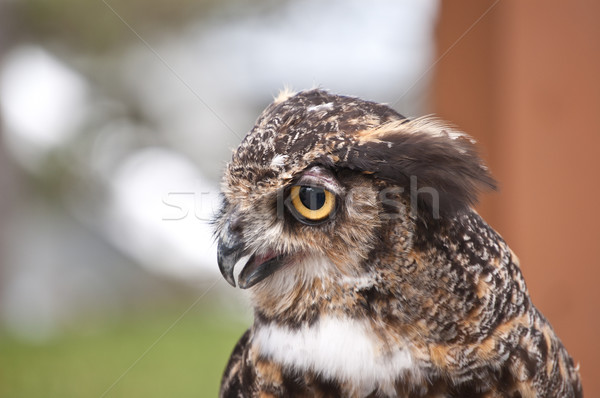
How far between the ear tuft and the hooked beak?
0.27m

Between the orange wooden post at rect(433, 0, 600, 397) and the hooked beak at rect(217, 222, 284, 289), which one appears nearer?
the hooked beak at rect(217, 222, 284, 289)

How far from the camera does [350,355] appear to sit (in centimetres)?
104

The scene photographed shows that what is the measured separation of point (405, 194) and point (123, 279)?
4477 millimetres

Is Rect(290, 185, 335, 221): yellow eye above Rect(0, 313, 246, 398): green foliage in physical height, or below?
above

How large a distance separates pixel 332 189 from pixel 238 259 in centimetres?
27

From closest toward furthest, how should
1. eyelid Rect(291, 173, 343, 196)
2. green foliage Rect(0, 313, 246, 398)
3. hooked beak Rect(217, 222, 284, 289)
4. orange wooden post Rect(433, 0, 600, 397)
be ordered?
1. eyelid Rect(291, 173, 343, 196)
2. hooked beak Rect(217, 222, 284, 289)
3. orange wooden post Rect(433, 0, 600, 397)
4. green foliage Rect(0, 313, 246, 398)

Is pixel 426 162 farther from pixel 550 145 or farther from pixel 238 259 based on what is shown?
pixel 550 145

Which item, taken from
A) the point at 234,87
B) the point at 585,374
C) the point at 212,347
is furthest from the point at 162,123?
the point at 585,374

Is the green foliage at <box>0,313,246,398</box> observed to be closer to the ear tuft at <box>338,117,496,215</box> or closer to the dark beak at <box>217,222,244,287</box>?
the dark beak at <box>217,222,244,287</box>

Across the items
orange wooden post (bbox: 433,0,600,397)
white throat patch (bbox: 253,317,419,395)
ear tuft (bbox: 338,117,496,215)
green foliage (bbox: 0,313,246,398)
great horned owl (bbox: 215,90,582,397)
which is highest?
orange wooden post (bbox: 433,0,600,397)

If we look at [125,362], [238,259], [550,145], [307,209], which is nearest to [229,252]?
[238,259]

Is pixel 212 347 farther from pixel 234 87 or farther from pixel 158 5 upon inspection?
pixel 158 5

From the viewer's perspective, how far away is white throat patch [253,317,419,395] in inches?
40.3

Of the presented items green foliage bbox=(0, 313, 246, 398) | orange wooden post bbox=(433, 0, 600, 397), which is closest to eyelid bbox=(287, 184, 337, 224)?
orange wooden post bbox=(433, 0, 600, 397)
